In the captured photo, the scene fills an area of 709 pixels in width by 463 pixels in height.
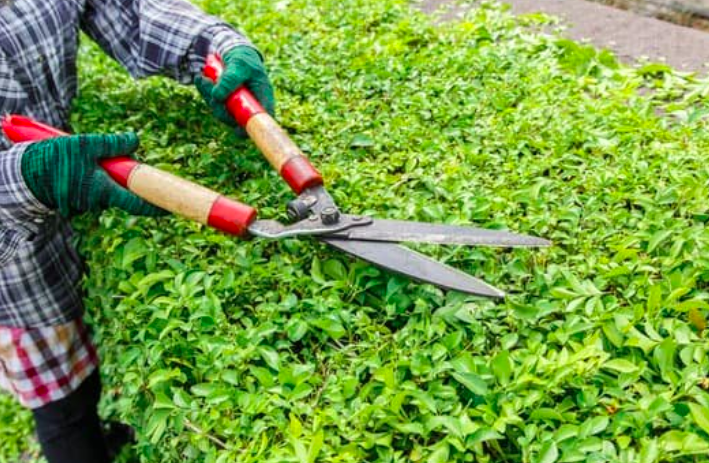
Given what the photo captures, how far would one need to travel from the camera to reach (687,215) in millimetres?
1618

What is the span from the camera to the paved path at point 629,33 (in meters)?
2.39

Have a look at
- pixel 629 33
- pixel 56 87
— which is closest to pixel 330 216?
pixel 56 87

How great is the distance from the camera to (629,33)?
2.55 m

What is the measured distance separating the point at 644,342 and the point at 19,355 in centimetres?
160

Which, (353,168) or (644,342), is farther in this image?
(353,168)

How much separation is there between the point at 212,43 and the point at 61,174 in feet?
1.87

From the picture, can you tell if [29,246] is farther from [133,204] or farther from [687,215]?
[687,215]

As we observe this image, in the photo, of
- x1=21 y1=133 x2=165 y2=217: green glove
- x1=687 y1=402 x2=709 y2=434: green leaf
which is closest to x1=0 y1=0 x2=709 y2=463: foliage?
x1=687 y1=402 x2=709 y2=434: green leaf

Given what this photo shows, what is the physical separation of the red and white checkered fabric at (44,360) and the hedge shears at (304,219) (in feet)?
1.97

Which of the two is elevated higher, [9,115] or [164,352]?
[9,115]

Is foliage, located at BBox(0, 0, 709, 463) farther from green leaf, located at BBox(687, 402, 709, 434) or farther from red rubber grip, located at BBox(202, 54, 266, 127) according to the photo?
red rubber grip, located at BBox(202, 54, 266, 127)

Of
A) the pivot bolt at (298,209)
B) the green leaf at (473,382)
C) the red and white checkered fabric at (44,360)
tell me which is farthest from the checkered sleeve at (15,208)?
the green leaf at (473,382)

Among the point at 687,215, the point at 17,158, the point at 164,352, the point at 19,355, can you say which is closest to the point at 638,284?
the point at 687,215

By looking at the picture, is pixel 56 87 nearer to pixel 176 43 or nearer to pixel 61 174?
pixel 176 43
